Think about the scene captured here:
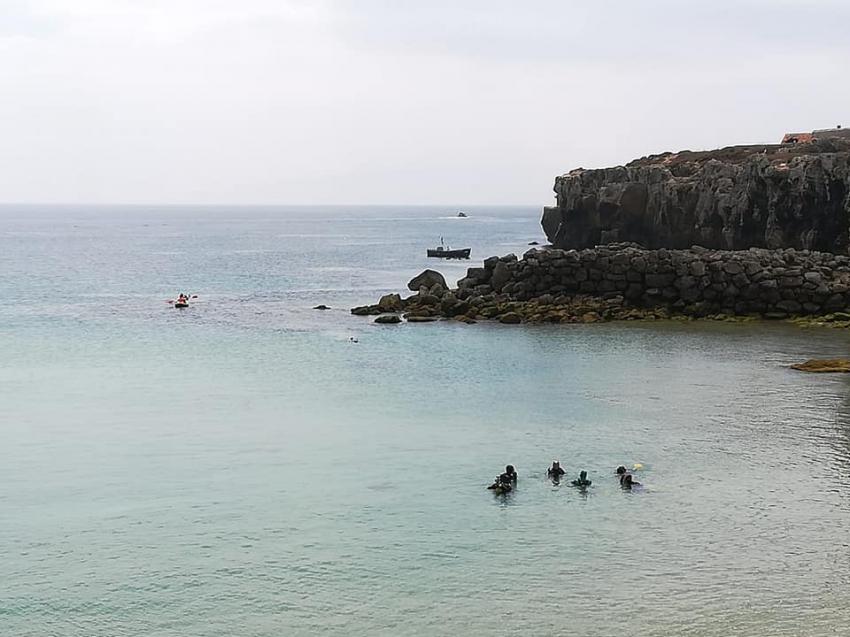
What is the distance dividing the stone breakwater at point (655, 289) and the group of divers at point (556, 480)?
22.4m

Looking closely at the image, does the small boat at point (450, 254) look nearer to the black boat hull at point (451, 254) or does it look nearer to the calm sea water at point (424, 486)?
the black boat hull at point (451, 254)

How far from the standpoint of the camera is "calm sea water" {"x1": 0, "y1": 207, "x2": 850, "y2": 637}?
15.0 meters

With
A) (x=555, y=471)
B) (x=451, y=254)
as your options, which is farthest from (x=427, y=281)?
(x=451, y=254)

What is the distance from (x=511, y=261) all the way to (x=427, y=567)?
31955 millimetres

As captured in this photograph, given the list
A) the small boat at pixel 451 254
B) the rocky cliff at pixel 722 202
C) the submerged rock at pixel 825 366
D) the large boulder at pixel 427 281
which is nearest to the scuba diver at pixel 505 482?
the submerged rock at pixel 825 366

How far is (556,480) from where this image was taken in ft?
66.8

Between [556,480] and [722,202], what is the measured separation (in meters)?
42.6

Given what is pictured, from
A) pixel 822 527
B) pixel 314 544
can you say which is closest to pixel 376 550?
pixel 314 544

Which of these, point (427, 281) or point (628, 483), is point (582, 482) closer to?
point (628, 483)

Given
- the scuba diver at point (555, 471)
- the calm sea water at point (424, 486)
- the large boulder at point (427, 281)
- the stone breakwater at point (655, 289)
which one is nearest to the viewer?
the calm sea water at point (424, 486)

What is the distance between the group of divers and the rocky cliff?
3572 cm

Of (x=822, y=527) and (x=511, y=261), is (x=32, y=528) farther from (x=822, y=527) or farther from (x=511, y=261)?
(x=511, y=261)

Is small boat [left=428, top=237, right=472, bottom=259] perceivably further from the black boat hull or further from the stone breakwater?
the stone breakwater

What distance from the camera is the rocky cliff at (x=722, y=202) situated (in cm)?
5438
